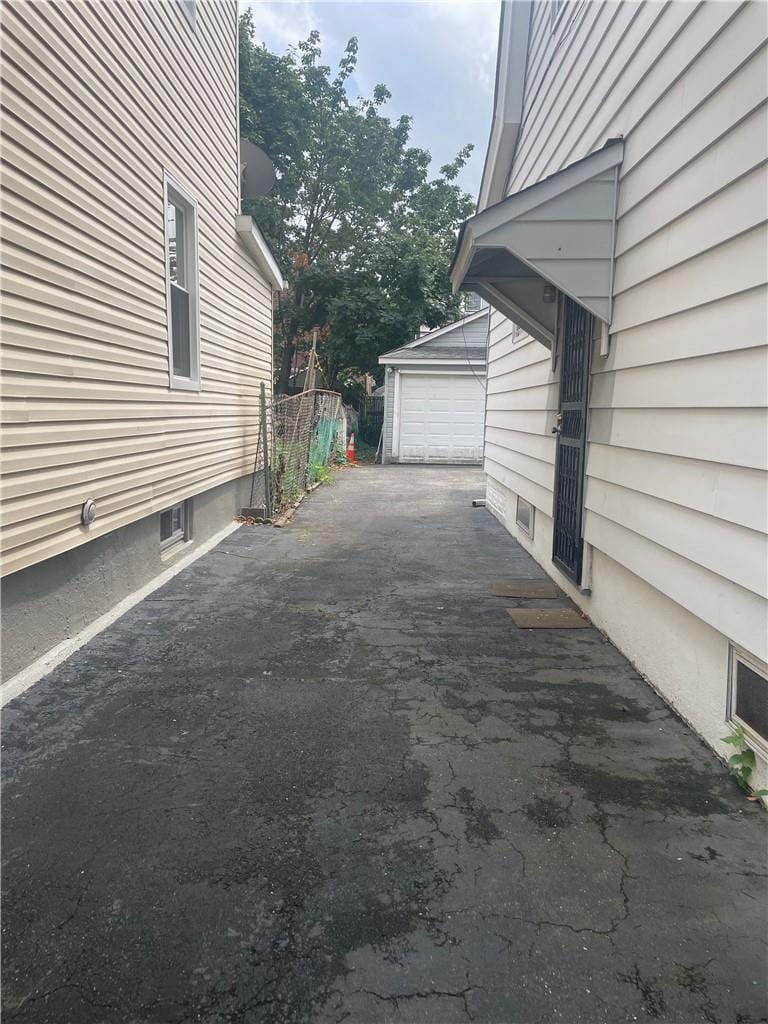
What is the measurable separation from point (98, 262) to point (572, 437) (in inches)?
139

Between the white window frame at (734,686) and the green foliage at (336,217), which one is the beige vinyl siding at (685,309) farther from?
the green foliage at (336,217)

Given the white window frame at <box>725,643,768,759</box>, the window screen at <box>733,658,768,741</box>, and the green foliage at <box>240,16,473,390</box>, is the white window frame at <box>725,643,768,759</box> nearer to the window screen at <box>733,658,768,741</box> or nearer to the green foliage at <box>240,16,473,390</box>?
the window screen at <box>733,658,768,741</box>

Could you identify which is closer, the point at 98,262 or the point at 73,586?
the point at 73,586

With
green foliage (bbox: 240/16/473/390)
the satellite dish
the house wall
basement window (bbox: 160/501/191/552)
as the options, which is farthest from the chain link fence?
green foliage (bbox: 240/16/473/390)

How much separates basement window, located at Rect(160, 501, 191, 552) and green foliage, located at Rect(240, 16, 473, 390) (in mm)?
14861

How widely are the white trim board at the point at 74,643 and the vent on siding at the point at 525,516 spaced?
3354 millimetres

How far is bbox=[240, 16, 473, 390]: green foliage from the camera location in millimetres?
20375

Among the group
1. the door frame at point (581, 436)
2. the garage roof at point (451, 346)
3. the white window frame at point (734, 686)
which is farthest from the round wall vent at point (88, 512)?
the garage roof at point (451, 346)

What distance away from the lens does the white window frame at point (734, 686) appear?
2.44 m

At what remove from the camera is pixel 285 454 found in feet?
30.8

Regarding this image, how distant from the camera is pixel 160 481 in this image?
5.34 metres

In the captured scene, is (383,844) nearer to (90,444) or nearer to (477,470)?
(90,444)

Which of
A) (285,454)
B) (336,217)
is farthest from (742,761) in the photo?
(336,217)

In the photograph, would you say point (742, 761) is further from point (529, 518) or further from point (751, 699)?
point (529, 518)
